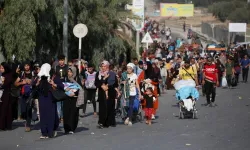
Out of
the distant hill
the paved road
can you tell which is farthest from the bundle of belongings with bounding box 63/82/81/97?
the distant hill

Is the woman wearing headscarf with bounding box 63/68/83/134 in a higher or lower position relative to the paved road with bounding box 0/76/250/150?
higher

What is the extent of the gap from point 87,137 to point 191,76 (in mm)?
7603

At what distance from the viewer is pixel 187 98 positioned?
21.0 meters

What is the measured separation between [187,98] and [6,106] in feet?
18.1

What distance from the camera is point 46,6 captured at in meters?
29.6

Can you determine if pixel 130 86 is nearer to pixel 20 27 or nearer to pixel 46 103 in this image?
pixel 46 103

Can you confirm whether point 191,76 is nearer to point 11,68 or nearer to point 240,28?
point 11,68

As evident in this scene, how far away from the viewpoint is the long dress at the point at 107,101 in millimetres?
18125

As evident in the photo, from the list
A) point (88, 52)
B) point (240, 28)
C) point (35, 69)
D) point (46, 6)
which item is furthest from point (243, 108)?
point (240, 28)

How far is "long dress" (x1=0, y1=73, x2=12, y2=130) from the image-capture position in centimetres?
1758

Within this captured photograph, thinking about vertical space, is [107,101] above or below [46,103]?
below

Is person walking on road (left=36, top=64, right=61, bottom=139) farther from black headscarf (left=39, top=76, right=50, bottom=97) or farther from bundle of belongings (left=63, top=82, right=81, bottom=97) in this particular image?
bundle of belongings (left=63, top=82, right=81, bottom=97)

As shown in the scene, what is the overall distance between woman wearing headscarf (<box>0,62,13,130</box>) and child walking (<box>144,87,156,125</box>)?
11.4 feet

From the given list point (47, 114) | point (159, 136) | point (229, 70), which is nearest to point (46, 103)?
point (47, 114)
